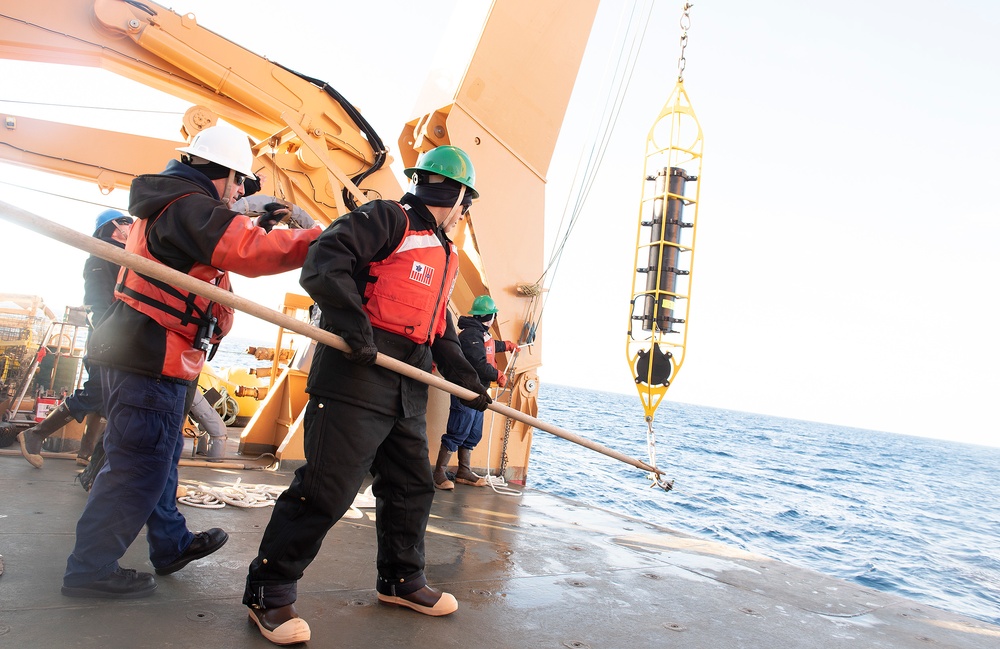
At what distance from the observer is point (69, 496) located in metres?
4.17

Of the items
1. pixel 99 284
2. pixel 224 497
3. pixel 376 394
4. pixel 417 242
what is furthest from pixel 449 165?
pixel 99 284

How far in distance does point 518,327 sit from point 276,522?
4.92 metres

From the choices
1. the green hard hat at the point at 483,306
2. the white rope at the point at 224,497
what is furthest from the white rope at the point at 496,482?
the white rope at the point at 224,497

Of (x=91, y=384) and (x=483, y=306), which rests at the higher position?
(x=483, y=306)

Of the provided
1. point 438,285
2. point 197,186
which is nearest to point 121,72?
point 197,186

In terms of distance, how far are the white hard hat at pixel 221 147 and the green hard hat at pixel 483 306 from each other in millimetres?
3963

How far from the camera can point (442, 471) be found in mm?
6523

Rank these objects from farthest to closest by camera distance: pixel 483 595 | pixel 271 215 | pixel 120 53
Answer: pixel 120 53
pixel 483 595
pixel 271 215

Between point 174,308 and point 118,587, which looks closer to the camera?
point 118,587

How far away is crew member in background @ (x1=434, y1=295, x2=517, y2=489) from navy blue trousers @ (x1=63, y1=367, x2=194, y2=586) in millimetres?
3572

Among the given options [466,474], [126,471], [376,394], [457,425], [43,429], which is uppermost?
[376,394]

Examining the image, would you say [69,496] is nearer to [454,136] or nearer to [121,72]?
[121,72]

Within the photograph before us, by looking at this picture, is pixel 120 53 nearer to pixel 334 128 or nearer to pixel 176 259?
pixel 334 128

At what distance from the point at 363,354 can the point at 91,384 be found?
10.7 feet
